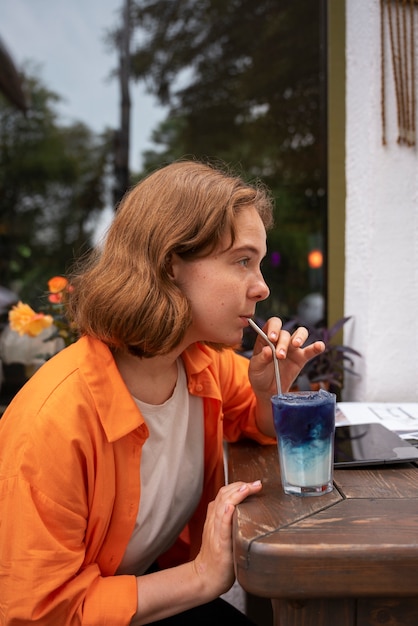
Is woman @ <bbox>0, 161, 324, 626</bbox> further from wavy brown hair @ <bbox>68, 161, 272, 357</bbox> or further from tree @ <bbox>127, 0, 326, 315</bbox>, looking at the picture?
tree @ <bbox>127, 0, 326, 315</bbox>

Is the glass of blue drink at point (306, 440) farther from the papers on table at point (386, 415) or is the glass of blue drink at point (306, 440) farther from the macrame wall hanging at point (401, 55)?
the macrame wall hanging at point (401, 55)

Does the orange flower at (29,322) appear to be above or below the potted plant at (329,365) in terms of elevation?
above

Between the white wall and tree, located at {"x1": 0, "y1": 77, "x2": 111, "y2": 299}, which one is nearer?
the white wall

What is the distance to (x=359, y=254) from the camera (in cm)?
196

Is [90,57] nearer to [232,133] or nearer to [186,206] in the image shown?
[232,133]

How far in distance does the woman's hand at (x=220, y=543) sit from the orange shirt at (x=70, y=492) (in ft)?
0.42

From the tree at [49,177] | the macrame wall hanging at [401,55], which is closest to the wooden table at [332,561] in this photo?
the macrame wall hanging at [401,55]

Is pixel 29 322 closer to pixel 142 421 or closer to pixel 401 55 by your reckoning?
pixel 142 421

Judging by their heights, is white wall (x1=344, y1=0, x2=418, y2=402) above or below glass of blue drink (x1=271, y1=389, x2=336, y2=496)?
above

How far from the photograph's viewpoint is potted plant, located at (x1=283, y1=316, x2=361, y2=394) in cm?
191

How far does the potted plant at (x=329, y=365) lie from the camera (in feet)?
6.27

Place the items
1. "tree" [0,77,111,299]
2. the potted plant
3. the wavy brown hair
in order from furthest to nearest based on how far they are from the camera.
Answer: "tree" [0,77,111,299] → the potted plant → the wavy brown hair

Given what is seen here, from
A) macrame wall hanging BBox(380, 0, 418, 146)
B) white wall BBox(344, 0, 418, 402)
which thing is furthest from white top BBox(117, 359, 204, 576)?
macrame wall hanging BBox(380, 0, 418, 146)

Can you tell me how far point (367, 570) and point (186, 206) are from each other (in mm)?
695
